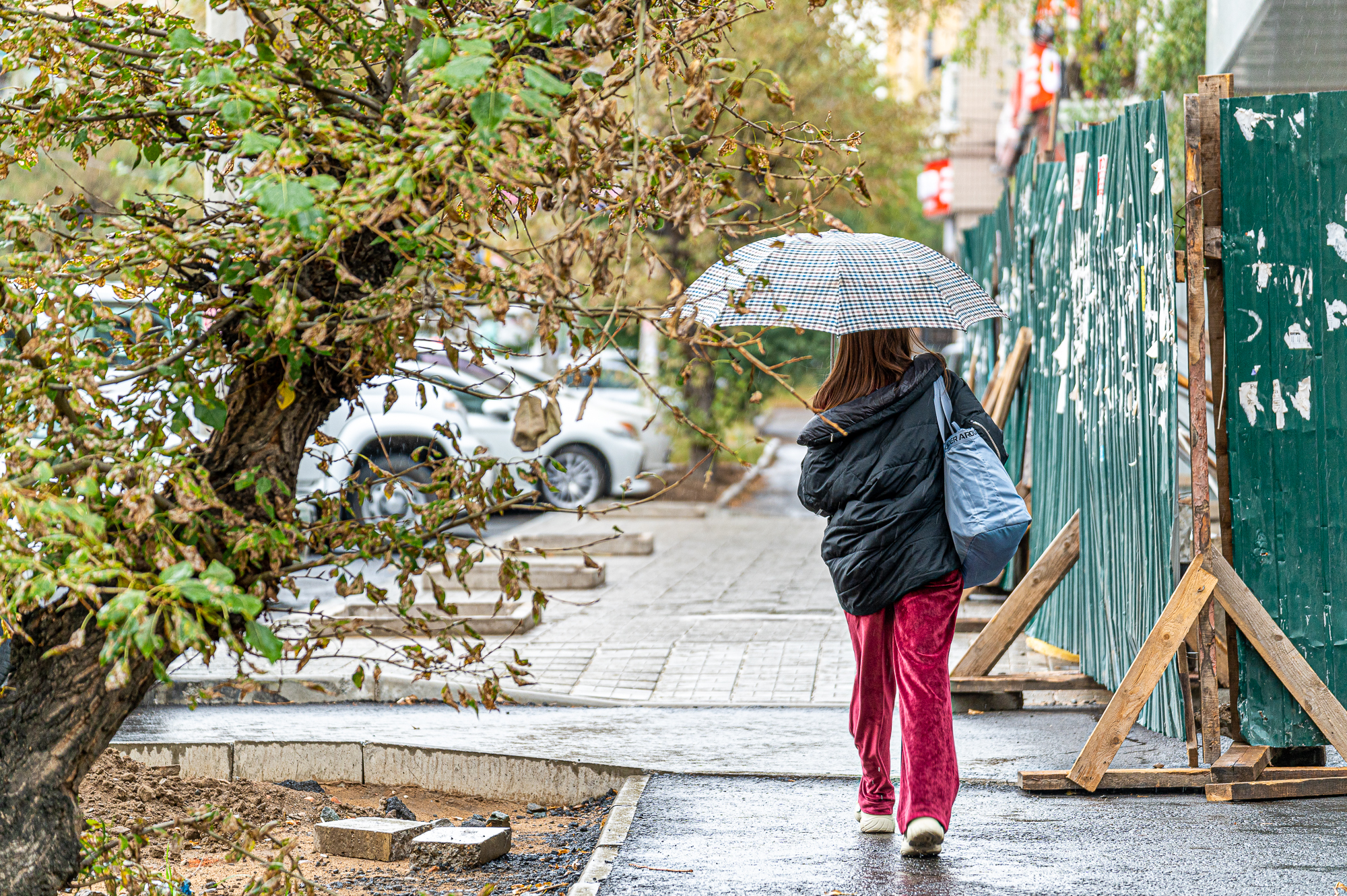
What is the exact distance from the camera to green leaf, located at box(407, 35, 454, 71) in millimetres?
2520

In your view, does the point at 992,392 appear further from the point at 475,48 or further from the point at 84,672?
the point at 475,48

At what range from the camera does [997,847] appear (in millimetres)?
4301

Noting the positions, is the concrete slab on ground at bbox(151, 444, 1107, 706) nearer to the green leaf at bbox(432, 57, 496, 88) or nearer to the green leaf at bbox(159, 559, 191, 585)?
the green leaf at bbox(159, 559, 191, 585)

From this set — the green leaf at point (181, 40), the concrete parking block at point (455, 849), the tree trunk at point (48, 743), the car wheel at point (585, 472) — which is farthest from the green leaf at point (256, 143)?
the car wheel at point (585, 472)

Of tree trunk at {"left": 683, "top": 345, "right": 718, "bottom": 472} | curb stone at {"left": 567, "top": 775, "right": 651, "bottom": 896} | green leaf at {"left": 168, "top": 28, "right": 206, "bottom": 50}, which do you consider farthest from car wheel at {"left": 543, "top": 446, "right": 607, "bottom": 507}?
green leaf at {"left": 168, "top": 28, "right": 206, "bottom": 50}

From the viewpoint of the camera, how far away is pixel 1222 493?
15.7 feet

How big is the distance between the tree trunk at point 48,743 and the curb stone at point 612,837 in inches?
53.7

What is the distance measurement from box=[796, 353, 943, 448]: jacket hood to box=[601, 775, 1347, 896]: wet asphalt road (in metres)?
→ 1.30

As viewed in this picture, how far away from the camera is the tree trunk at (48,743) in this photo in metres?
3.15

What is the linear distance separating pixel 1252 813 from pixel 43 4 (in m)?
4.26

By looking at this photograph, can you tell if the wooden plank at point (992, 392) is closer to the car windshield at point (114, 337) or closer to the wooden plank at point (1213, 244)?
the wooden plank at point (1213, 244)

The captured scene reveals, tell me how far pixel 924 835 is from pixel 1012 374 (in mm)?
4591

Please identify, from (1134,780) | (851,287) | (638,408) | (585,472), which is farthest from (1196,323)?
(638,408)

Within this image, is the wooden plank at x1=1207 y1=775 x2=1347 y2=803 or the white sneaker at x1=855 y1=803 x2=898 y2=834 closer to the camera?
the white sneaker at x1=855 y1=803 x2=898 y2=834
